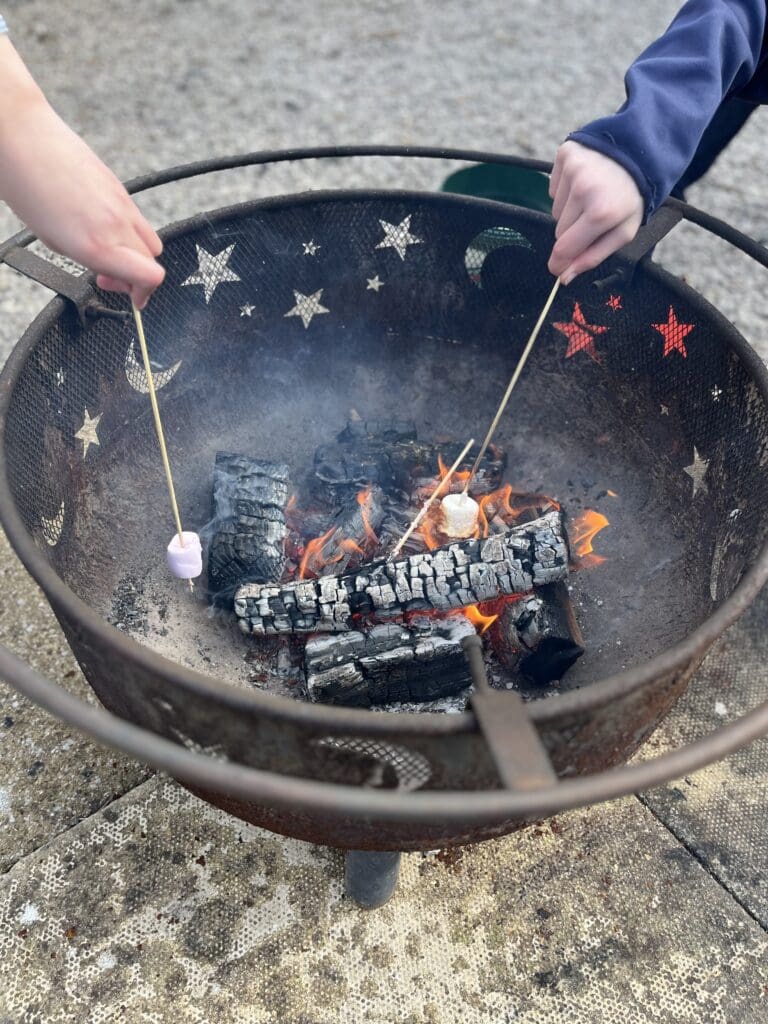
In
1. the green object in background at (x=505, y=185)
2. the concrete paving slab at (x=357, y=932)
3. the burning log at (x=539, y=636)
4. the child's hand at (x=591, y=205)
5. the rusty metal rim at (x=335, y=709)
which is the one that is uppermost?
the child's hand at (x=591, y=205)

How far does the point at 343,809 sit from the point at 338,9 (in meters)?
6.16

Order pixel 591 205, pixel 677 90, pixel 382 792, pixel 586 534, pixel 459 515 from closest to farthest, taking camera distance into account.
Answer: pixel 382 792
pixel 591 205
pixel 677 90
pixel 459 515
pixel 586 534

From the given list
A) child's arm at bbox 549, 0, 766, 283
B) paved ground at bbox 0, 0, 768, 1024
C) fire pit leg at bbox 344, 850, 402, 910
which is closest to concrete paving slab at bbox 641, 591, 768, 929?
paved ground at bbox 0, 0, 768, 1024

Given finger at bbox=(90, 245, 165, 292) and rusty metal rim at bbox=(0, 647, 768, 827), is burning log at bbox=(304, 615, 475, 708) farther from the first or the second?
finger at bbox=(90, 245, 165, 292)

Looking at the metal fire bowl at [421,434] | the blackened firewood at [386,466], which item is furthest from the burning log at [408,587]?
the blackened firewood at [386,466]

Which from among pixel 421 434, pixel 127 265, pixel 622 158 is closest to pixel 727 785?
pixel 421 434

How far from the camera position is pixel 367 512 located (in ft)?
7.54

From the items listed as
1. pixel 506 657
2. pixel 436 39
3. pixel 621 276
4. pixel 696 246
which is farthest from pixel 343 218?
pixel 436 39

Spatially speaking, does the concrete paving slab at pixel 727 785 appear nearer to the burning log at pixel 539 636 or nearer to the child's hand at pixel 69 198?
the burning log at pixel 539 636

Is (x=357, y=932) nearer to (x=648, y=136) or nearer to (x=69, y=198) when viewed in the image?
(x=69, y=198)

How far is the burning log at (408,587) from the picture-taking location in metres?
2.01

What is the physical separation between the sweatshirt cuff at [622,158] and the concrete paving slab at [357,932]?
160cm

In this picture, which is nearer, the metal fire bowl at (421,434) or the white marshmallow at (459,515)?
the metal fire bowl at (421,434)

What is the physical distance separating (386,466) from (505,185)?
1.61 meters
